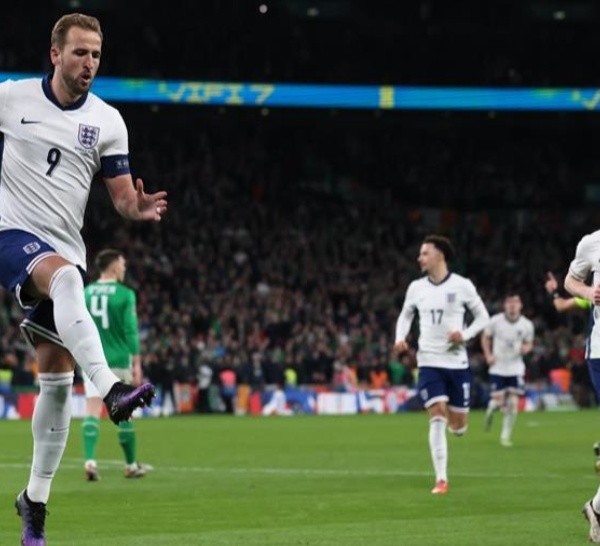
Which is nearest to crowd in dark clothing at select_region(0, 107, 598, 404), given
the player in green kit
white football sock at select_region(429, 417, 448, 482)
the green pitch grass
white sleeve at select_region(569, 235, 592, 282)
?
the green pitch grass

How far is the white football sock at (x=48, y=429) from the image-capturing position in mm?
8430

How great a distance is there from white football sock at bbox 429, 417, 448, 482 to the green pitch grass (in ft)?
0.93

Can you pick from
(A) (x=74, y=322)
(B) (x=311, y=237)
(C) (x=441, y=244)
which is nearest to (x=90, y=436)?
(C) (x=441, y=244)

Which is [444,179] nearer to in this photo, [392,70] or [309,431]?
[392,70]

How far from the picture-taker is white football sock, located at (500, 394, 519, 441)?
24.2 metres

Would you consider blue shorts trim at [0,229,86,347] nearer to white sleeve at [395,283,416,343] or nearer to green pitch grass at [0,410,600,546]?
green pitch grass at [0,410,600,546]

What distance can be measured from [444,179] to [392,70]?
3.99 metres

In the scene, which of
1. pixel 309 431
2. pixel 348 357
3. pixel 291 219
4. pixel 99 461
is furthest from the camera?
pixel 291 219

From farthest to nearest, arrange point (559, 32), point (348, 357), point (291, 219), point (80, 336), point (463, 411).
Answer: point (559, 32)
point (291, 219)
point (348, 357)
point (463, 411)
point (80, 336)

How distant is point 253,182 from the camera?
45.5 meters

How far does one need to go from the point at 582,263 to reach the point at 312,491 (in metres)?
4.97

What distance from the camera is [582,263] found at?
1092 cm

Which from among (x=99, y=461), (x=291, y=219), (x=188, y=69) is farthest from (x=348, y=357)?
(x=99, y=461)

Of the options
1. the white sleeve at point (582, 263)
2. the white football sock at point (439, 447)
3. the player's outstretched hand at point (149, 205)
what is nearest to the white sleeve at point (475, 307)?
the white football sock at point (439, 447)
